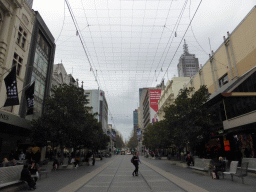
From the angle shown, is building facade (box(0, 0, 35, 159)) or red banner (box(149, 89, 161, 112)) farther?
red banner (box(149, 89, 161, 112))

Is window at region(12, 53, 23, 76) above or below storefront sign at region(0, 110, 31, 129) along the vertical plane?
above

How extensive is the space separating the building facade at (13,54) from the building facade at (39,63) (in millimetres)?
1111

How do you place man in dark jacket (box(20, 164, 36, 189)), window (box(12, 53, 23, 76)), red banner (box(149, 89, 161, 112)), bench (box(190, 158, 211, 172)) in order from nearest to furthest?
man in dark jacket (box(20, 164, 36, 189)) < bench (box(190, 158, 211, 172)) < window (box(12, 53, 23, 76)) < red banner (box(149, 89, 161, 112))

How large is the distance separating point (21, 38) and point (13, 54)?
2.90 metres

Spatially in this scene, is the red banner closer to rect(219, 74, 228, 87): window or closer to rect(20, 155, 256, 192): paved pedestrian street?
rect(219, 74, 228, 87): window

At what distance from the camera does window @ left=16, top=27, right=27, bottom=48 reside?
69.2 ft

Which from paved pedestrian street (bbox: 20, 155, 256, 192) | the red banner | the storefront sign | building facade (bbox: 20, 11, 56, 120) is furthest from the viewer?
the red banner

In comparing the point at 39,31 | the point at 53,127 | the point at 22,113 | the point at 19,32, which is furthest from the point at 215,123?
the point at 39,31

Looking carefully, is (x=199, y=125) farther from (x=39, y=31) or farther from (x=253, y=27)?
(x=39, y=31)

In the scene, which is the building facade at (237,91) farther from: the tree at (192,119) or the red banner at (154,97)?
the red banner at (154,97)

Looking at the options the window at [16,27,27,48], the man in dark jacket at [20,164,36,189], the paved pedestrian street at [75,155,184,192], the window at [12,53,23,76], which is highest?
the window at [16,27,27,48]

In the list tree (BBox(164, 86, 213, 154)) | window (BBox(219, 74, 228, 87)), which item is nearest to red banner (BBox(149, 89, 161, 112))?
window (BBox(219, 74, 228, 87))

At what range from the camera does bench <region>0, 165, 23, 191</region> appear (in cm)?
773

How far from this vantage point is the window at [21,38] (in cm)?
2109
